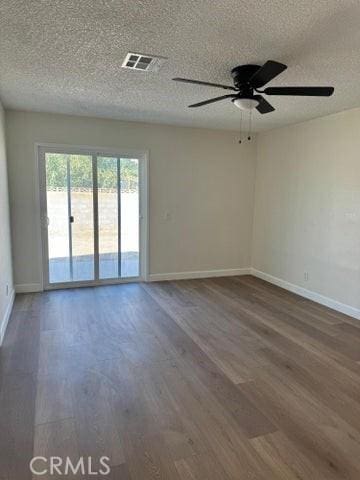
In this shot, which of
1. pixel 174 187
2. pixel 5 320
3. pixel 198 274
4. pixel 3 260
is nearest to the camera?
pixel 5 320

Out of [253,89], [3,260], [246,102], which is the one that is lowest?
[3,260]

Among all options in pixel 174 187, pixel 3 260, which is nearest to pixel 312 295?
pixel 174 187

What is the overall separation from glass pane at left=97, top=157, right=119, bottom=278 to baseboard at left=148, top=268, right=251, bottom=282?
2.21 ft

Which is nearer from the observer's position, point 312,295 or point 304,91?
point 304,91

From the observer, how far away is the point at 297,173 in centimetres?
476

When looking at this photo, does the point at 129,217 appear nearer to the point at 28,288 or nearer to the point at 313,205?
the point at 28,288

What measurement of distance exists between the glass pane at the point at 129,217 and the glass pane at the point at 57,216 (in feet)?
2.78

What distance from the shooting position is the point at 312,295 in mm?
4531

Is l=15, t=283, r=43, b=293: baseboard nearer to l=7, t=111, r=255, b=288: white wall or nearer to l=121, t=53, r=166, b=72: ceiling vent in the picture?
l=7, t=111, r=255, b=288: white wall

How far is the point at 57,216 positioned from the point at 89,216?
0.46m

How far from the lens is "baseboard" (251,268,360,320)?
156 inches

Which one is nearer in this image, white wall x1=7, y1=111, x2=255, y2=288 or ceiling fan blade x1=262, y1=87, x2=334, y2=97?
ceiling fan blade x1=262, y1=87, x2=334, y2=97

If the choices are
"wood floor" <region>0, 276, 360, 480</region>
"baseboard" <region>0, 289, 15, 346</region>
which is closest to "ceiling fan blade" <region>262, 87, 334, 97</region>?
"wood floor" <region>0, 276, 360, 480</region>

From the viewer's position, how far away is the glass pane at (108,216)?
4.87 metres
